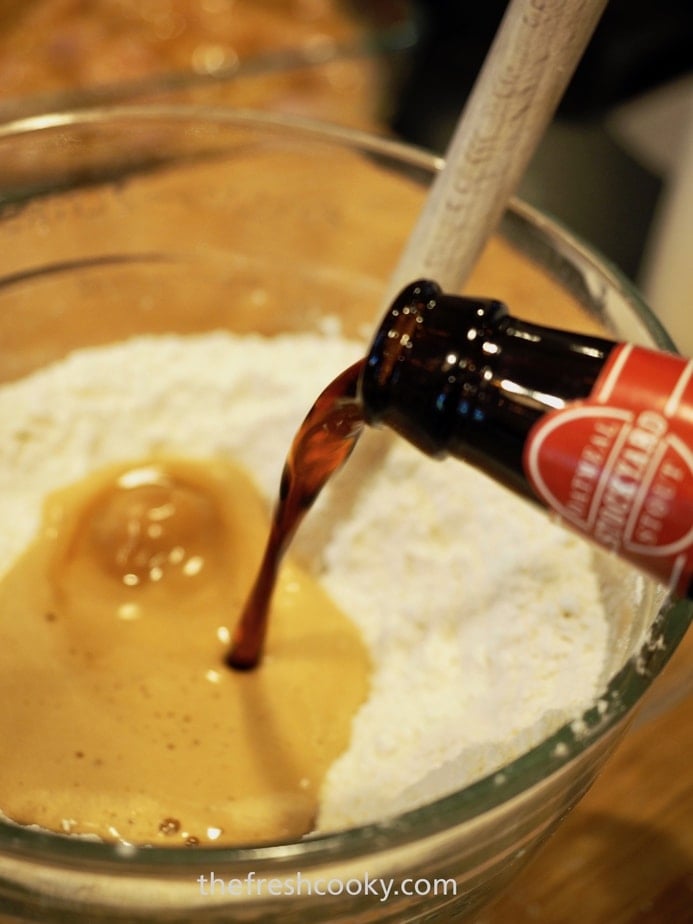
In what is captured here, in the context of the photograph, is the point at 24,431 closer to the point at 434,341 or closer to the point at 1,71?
the point at 434,341

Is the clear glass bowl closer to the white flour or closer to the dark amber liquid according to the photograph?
the white flour

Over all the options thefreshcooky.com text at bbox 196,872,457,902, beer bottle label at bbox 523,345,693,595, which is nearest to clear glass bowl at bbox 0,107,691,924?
thefreshcooky.com text at bbox 196,872,457,902

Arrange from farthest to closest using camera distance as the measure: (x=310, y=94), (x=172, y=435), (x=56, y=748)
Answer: (x=310, y=94) < (x=172, y=435) < (x=56, y=748)

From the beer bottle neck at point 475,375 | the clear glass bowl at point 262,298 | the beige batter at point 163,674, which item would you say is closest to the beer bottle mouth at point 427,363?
the beer bottle neck at point 475,375

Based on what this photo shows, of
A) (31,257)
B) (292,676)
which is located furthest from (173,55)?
(292,676)

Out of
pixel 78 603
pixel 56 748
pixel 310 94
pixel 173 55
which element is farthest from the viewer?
pixel 173 55

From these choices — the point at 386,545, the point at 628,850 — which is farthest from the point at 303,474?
the point at 628,850
